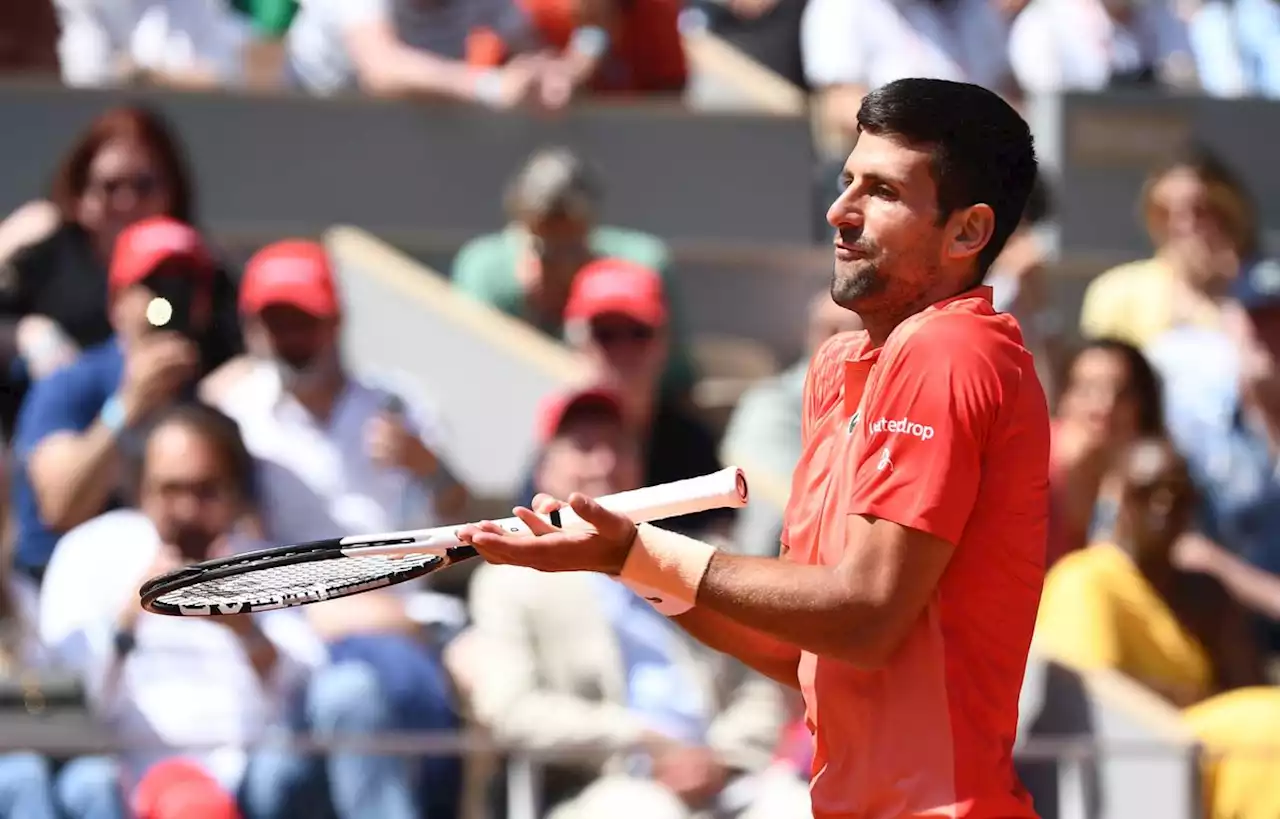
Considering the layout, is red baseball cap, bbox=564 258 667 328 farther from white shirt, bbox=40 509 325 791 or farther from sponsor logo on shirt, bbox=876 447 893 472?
sponsor logo on shirt, bbox=876 447 893 472

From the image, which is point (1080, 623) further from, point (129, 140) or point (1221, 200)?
point (129, 140)

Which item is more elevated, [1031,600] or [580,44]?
[580,44]

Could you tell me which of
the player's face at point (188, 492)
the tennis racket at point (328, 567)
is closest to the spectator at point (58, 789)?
the player's face at point (188, 492)

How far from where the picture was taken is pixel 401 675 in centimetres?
532

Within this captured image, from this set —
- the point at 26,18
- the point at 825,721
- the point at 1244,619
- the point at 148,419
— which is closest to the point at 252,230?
the point at 26,18

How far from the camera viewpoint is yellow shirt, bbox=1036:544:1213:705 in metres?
5.94

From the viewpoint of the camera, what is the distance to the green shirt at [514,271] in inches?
278

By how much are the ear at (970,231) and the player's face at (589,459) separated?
2.97 metres

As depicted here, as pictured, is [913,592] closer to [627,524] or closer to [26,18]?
[627,524]

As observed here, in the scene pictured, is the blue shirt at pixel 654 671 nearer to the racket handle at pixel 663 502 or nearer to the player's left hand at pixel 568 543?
the racket handle at pixel 663 502

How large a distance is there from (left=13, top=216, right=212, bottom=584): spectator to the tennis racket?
2712mm

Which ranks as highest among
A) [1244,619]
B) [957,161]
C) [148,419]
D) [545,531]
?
[957,161]

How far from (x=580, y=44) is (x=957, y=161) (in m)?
5.33

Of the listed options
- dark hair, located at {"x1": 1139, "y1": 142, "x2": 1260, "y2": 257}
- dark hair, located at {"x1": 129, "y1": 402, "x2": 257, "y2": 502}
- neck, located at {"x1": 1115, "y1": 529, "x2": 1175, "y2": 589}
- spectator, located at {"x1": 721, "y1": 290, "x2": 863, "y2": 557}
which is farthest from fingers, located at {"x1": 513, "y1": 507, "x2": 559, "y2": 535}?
dark hair, located at {"x1": 1139, "y1": 142, "x2": 1260, "y2": 257}
